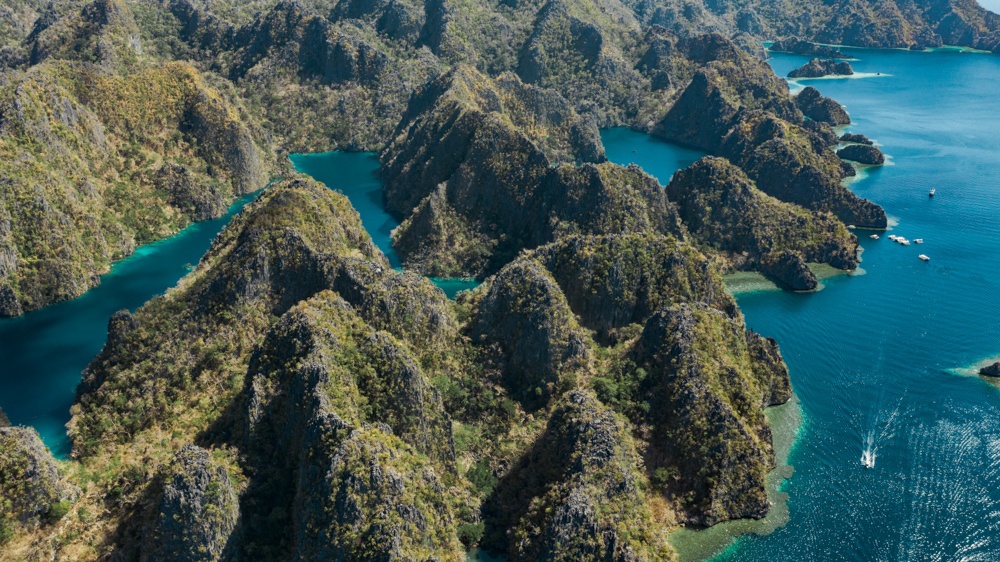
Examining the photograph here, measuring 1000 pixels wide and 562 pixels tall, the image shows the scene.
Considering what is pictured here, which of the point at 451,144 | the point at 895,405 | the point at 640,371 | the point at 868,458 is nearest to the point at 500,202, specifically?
the point at 451,144

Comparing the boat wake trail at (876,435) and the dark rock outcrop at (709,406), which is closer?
the dark rock outcrop at (709,406)

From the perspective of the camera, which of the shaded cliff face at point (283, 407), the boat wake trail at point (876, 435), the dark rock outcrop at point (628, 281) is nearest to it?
the shaded cliff face at point (283, 407)

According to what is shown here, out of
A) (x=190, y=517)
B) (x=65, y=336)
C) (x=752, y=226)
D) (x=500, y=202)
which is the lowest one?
(x=65, y=336)

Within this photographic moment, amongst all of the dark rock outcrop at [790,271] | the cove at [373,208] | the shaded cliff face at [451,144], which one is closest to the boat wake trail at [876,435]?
the dark rock outcrop at [790,271]

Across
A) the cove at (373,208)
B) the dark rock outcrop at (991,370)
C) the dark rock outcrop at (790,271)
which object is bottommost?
the cove at (373,208)

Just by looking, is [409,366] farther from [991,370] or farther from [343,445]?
[991,370]

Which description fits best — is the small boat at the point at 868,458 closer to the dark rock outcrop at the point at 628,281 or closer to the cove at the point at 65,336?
the dark rock outcrop at the point at 628,281

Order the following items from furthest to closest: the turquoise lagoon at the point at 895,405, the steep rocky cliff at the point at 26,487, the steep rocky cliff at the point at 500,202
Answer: the steep rocky cliff at the point at 500,202 < the turquoise lagoon at the point at 895,405 < the steep rocky cliff at the point at 26,487
